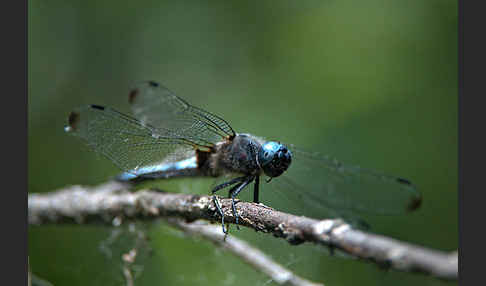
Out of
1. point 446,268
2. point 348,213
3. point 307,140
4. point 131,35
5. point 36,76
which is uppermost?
point 131,35

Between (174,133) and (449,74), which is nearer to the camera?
(174,133)

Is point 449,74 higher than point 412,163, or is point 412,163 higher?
point 449,74

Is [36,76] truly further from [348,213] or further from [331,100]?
[348,213]

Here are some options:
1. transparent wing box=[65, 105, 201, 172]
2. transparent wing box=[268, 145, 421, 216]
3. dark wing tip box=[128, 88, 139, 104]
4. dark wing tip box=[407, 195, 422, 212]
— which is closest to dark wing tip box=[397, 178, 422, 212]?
dark wing tip box=[407, 195, 422, 212]

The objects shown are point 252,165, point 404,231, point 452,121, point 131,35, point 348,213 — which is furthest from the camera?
point 131,35

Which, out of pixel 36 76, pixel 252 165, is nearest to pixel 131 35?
pixel 36 76

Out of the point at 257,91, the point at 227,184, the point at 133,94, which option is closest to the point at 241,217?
the point at 227,184

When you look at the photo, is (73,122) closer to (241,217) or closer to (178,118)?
(178,118)
